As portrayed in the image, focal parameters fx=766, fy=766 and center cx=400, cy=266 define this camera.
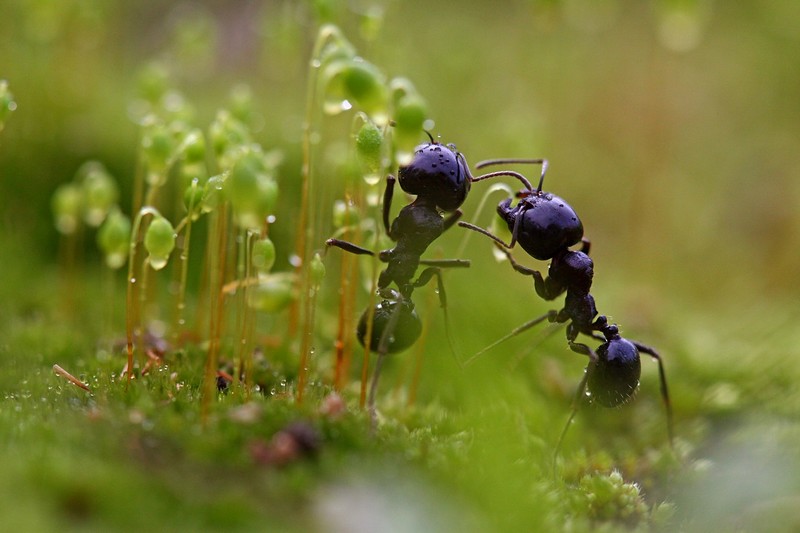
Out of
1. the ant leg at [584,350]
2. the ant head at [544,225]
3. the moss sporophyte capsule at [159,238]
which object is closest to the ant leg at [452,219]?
the ant head at [544,225]

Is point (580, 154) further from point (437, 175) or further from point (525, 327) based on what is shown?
point (437, 175)

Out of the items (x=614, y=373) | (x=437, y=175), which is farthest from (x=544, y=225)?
(x=614, y=373)

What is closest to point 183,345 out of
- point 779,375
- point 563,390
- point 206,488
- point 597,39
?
point 206,488

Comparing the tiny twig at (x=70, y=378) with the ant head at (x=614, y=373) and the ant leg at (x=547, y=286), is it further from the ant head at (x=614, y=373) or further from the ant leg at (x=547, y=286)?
the ant head at (x=614, y=373)

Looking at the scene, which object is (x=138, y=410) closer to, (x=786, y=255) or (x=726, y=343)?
(x=726, y=343)

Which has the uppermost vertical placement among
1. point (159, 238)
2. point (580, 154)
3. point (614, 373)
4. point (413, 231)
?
point (580, 154)

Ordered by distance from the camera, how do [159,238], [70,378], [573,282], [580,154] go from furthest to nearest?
[580,154] < [573,282] < [70,378] < [159,238]

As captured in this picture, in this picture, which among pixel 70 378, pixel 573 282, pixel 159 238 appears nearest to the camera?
pixel 159 238

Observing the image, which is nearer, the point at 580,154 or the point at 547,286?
the point at 547,286
